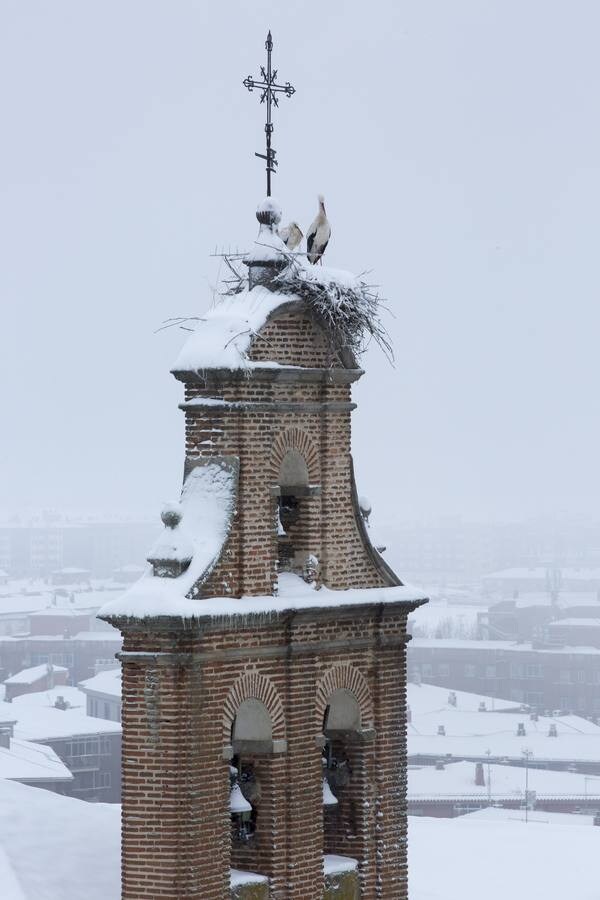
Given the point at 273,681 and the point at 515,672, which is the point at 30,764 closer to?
the point at 273,681

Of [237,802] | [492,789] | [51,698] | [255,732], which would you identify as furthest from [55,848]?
[51,698]

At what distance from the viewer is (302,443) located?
18938mm

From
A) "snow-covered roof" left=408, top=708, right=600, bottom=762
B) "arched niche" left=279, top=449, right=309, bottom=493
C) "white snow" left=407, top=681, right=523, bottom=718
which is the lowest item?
"snow-covered roof" left=408, top=708, right=600, bottom=762

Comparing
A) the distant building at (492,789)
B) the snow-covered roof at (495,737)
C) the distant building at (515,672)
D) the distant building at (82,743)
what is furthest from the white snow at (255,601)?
the distant building at (515,672)

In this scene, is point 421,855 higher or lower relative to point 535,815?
higher

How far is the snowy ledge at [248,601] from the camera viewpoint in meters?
17.2

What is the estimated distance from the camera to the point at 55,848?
2008 cm

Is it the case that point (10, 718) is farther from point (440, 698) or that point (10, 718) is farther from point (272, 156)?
point (272, 156)

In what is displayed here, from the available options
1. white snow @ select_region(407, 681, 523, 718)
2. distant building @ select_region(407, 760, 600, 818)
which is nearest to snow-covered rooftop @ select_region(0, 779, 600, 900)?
distant building @ select_region(407, 760, 600, 818)

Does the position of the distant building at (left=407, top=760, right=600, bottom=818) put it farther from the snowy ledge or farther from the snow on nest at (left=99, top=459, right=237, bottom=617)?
the snow on nest at (left=99, top=459, right=237, bottom=617)

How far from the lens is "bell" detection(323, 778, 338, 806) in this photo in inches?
752

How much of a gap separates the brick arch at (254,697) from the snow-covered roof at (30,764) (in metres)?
44.2

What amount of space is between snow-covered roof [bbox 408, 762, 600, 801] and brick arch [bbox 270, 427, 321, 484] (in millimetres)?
89705

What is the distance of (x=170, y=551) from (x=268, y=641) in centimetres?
128
